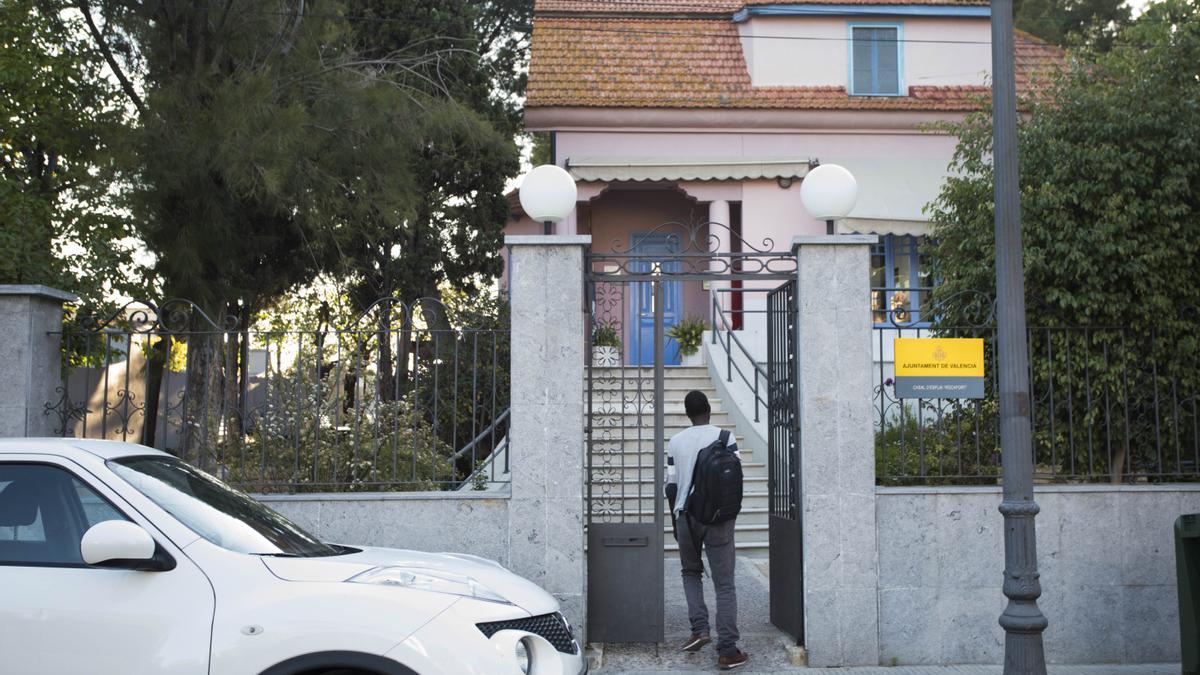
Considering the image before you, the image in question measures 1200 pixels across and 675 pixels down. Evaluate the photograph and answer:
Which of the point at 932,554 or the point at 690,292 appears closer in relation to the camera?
the point at 932,554

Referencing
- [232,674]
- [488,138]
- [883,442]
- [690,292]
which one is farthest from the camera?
[690,292]

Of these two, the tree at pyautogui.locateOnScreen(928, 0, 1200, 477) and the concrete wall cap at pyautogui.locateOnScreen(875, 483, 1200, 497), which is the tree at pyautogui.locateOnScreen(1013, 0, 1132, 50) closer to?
the tree at pyautogui.locateOnScreen(928, 0, 1200, 477)

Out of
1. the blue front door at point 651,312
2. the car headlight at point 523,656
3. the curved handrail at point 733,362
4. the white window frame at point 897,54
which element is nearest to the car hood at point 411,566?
the car headlight at point 523,656

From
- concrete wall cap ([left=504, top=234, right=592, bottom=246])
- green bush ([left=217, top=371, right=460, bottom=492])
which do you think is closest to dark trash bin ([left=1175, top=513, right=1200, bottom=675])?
concrete wall cap ([left=504, top=234, right=592, bottom=246])

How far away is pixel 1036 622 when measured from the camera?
652 centimetres

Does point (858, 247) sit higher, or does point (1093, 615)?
point (858, 247)

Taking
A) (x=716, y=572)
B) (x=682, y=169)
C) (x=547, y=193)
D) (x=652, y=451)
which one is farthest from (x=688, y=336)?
(x=716, y=572)

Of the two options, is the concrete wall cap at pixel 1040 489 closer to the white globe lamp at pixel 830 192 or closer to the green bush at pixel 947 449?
the green bush at pixel 947 449

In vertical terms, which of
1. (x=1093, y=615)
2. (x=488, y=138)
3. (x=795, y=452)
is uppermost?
(x=488, y=138)

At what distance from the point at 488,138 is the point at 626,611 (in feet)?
24.0

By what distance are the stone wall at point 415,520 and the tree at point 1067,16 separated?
969 inches

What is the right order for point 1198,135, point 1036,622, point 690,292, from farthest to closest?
1. point 690,292
2. point 1198,135
3. point 1036,622

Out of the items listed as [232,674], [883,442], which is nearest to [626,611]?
[883,442]

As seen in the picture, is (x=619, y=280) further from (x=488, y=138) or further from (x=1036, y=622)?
(x=488, y=138)
